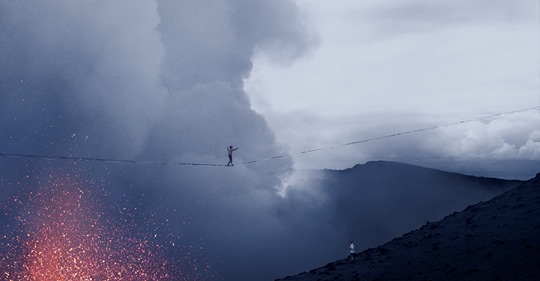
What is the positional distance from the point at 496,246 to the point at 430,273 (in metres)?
6.84

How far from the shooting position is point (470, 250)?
146 feet

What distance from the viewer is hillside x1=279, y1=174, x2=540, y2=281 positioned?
1501 inches

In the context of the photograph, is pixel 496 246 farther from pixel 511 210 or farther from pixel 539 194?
pixel 539 194

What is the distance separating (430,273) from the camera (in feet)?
139

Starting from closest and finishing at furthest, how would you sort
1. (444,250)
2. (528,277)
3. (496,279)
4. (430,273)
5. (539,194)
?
1. (528,277)
2. (496,279)
3. (430,273)
4. (444,250)
5. (539,194)

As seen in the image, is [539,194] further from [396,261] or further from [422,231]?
[396,261]

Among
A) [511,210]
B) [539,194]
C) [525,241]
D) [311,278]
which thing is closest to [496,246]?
[525,241]

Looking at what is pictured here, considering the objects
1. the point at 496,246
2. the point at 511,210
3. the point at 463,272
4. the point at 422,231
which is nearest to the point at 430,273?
the point at 463,272

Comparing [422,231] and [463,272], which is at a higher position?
[422,231]

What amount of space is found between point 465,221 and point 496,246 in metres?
15.4

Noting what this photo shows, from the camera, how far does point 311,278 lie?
202ft

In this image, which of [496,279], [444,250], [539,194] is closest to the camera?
[496,279]

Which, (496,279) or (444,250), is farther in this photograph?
(444,250)

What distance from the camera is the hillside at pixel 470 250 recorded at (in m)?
38.1
